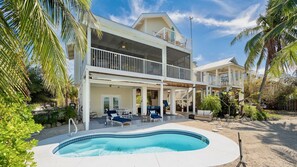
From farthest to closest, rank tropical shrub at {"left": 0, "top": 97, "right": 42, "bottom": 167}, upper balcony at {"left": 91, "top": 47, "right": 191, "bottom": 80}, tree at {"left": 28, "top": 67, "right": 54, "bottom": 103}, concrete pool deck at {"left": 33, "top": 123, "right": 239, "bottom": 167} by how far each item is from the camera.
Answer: tree at {"left": 28, "top": 67, "right": 54, "bottom": 103} → upper balcony at {"left": 91, "top": 47, "right": 191, "bottom": 80} → concrete pool deck at {"left": 33, "top": 123, "right": 239, "bottom": 167} → tropical shrub at {"left": 0, "top": 97, "right": 42, "bottom": 167}

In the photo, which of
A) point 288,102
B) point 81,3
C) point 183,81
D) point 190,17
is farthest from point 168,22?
point 288,102

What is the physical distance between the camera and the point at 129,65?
1252 centimetres

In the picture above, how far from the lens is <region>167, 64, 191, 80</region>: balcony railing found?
1478 cm

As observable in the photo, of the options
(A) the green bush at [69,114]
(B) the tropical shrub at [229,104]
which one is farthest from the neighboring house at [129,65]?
(B) the tropical shrub at [229,104]

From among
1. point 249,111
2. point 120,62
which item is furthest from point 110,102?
point 249,111

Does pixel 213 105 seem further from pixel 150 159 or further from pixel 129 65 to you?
pixel 150 159

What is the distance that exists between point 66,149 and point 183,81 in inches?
444

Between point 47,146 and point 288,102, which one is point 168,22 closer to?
point 47,146

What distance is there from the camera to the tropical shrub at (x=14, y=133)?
2.23m

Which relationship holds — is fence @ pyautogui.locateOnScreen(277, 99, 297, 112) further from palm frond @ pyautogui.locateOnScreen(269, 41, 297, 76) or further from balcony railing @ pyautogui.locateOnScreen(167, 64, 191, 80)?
palm frond @ pyautogui.locateOnScreen(269, 41, 297, 76)

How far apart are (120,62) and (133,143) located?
18.7 feet

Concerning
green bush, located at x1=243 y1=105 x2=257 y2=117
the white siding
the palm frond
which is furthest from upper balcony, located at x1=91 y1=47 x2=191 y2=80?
the palm frond

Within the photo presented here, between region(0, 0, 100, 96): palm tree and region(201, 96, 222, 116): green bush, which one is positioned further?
region(201, 96, 222, 116): green bush

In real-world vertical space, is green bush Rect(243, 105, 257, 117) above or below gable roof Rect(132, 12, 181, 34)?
below
